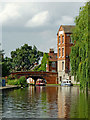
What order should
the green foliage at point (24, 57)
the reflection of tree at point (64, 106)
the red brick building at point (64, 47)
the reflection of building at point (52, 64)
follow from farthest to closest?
the green foliage at point (24, 57) < the reflection of building at point (52, 64) < the red brick building at point (64, 47) < the reflection of tree at point (64, 106)

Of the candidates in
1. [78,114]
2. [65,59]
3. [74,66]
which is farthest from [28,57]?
[78,114]

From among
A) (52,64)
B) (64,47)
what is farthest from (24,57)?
(64,47)

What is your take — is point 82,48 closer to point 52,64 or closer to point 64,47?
point 64,47

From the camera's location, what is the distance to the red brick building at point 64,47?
3427 inches

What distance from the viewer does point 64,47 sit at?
Result: 286 ft

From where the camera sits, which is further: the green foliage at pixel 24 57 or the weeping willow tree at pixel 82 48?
the green foliage at pixel 24 57

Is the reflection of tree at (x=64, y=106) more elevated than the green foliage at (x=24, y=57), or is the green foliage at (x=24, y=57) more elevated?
the green foliage at (x=24, y=57)

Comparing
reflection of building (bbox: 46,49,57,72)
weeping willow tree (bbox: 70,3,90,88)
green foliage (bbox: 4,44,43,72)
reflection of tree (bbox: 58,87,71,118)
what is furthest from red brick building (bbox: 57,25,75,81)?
weeping willow tree (bbox: 70,3,90,88)

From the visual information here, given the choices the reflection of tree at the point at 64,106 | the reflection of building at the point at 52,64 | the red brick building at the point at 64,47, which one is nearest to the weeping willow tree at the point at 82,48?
the reflection of tree at the point at 64,106

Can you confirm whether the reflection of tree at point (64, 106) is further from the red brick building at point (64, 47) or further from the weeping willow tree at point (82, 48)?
the red brick building at point (64, 47)

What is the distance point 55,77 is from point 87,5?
6876 cm

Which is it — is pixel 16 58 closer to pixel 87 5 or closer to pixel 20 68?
pixel 20 68

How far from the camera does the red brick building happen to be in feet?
286

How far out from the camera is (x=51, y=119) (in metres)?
18.2
